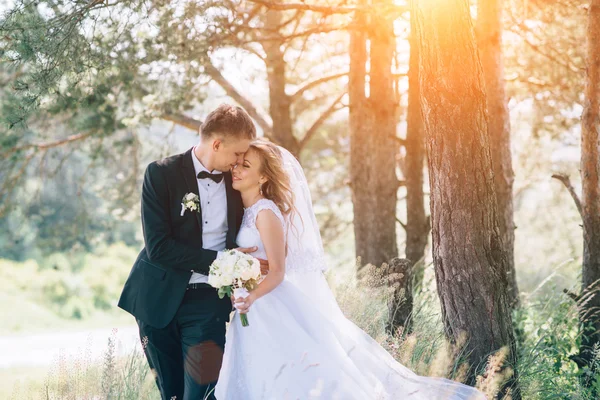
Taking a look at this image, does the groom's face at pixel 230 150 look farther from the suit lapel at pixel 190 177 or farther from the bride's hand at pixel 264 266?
the bride's hand at pixel 264 266

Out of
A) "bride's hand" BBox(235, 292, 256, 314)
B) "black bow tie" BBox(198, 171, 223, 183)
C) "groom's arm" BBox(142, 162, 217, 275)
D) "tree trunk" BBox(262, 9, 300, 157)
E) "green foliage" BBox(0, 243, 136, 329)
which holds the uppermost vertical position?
"tree trunk" BBox(262, 9, 300, 157)

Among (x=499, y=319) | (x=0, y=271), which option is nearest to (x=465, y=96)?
(x=499, y=319)

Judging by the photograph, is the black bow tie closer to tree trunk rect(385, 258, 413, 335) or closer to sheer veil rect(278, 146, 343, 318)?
sheer veil rect(278, 146, 343, 318)

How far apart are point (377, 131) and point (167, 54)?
298cm

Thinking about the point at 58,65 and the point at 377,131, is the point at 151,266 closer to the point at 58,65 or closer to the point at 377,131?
the point at 58,65

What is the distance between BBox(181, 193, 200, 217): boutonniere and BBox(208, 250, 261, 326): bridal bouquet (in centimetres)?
41

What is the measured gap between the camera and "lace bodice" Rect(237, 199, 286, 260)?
14.6 feet

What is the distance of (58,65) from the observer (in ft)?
18.7

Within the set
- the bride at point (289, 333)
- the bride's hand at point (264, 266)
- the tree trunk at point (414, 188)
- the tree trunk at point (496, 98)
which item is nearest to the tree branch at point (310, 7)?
the tree trunk at point (496, 98)

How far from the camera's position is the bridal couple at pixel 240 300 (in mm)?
4309

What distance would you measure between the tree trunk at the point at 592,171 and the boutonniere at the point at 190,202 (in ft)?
12.4

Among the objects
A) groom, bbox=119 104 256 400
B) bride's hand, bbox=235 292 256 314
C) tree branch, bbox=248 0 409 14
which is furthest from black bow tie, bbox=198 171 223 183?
tree branch, bbox=248 0 409 14

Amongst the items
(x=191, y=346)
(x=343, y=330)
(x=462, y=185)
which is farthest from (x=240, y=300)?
(x=462, y=185)

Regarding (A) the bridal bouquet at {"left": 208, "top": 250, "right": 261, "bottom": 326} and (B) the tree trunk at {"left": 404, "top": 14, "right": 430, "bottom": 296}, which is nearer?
(A) the bridal bouquet at {"left": 208, "top": 250, "right": 261, "bottom": 326}
